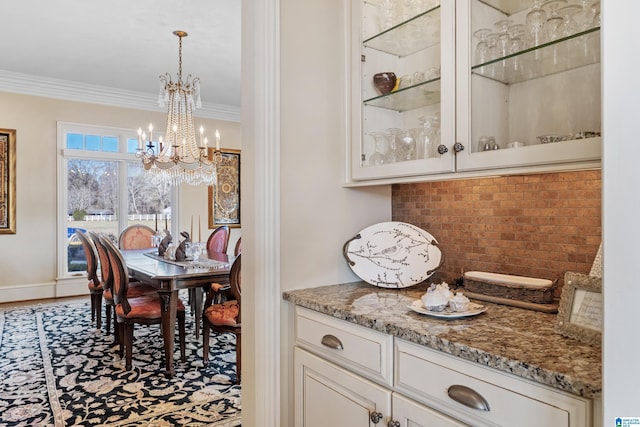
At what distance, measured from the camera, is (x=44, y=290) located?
547 cm

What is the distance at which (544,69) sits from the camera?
130 cm

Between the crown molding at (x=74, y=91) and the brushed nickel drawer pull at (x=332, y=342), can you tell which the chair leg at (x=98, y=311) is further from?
the brushed nickel drawer pull at (x=332, y=342)

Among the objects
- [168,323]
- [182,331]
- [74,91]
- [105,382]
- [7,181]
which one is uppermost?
[74,91]

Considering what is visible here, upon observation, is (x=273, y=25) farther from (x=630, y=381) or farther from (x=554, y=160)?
(x=630, y=381)

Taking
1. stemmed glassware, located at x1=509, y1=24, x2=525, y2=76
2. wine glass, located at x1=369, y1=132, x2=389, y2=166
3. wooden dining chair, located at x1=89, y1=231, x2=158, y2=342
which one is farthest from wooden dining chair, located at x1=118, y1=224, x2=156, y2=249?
stemmed glassware, located at x1=509, y1=24, x2=525, y2=76

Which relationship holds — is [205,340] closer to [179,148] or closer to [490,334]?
[179,148]

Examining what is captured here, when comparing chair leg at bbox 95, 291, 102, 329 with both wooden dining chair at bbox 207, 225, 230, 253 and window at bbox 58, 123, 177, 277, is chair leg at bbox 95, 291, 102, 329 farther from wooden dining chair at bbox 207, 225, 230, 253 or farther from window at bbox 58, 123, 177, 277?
window at bbox 58, 123, 177, 277

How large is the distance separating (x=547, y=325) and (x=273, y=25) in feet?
4.67

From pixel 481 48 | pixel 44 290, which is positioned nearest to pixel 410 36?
pixel 481 48

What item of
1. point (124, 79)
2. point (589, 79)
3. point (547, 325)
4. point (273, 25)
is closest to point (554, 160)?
point (589, 79)

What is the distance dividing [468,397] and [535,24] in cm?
114

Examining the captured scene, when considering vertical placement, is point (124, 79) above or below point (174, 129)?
above

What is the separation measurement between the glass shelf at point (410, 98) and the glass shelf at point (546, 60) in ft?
0.60

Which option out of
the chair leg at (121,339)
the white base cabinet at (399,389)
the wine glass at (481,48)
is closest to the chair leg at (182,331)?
the chair leg at (121,339)
